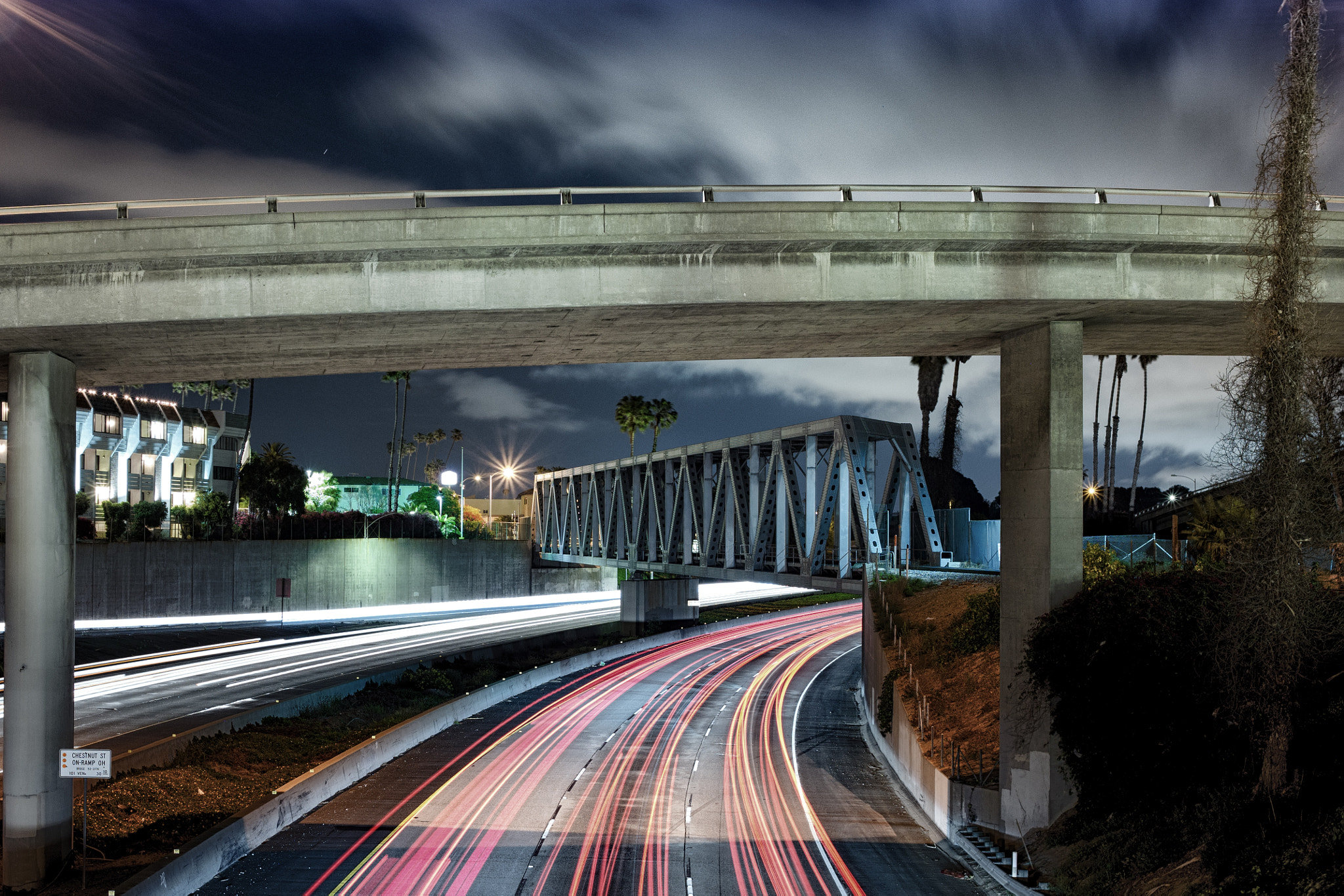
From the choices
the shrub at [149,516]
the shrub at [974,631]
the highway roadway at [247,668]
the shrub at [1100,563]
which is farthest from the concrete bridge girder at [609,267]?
the shrub at [149,516]

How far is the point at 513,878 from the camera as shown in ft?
54.5

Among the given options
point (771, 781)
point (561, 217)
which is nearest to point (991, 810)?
point (771, 781)

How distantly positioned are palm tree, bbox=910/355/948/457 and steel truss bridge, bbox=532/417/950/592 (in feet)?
128

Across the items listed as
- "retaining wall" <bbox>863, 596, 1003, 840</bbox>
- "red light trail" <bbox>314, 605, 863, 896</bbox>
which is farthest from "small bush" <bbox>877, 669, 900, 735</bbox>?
"red light trail" <bbox>314, 605, 863, 896</bbox>

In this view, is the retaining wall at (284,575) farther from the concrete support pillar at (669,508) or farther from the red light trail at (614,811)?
the red light trail at (614,811)

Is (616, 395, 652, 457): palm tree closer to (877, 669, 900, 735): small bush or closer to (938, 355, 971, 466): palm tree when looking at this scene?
(938, 355, 971, 466): palm tree

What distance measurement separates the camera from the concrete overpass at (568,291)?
16250 mm

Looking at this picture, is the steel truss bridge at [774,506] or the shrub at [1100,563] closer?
the shrub at [1100,563]

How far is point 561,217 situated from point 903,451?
23.5 meters

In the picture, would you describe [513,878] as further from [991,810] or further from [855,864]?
[991,810]

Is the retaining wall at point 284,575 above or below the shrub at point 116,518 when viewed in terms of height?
below

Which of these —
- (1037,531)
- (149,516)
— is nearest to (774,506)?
(1037,531)

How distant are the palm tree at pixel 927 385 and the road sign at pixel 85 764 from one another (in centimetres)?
9829

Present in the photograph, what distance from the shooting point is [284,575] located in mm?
73250
